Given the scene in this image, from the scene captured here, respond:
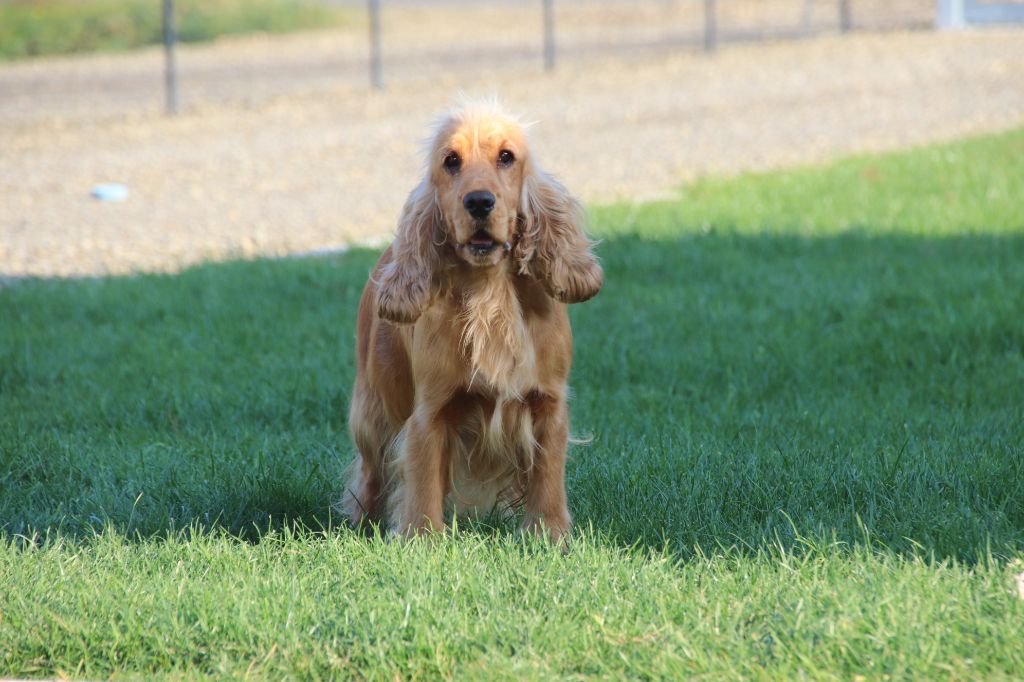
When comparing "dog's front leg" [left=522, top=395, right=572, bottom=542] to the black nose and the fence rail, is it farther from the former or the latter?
the fence rail

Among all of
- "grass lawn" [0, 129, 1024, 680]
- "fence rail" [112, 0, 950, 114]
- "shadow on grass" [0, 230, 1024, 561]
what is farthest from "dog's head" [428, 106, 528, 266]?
"fence rail" [112, 0, 950, 114]

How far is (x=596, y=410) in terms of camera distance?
571cm

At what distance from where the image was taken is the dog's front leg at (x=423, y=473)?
3.96 metres

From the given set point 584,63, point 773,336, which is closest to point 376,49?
point 584,63

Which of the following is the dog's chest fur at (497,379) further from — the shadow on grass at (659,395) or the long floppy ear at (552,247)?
the shadow on grass at (659,395)

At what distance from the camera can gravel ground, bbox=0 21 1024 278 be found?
1014 cm

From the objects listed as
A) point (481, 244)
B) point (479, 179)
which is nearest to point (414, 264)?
point (481, 244)

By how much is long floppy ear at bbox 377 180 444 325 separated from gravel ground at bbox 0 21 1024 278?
5.09m

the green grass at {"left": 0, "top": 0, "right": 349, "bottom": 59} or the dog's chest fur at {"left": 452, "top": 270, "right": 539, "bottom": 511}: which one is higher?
the green grass at {"left": 0, "top": 0, "right": 349, "bottom": 59}

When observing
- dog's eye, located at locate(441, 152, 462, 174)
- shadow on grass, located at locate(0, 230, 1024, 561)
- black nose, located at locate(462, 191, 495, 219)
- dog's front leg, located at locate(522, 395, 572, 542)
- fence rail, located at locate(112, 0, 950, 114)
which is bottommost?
shadow on grass, located at locate(0, 230, 1024, 561)

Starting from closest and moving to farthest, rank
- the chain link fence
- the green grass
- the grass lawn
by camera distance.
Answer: the grass lawn < the chain link fence < the green grass

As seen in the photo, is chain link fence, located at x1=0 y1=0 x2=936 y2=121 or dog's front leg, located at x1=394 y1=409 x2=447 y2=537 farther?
chain link fence, located at x1=0 y1=0 x2=936 y2=121

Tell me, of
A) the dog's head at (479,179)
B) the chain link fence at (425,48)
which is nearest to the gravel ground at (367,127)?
the chain link fence at (425,48)

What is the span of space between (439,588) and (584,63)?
56.0 feet
